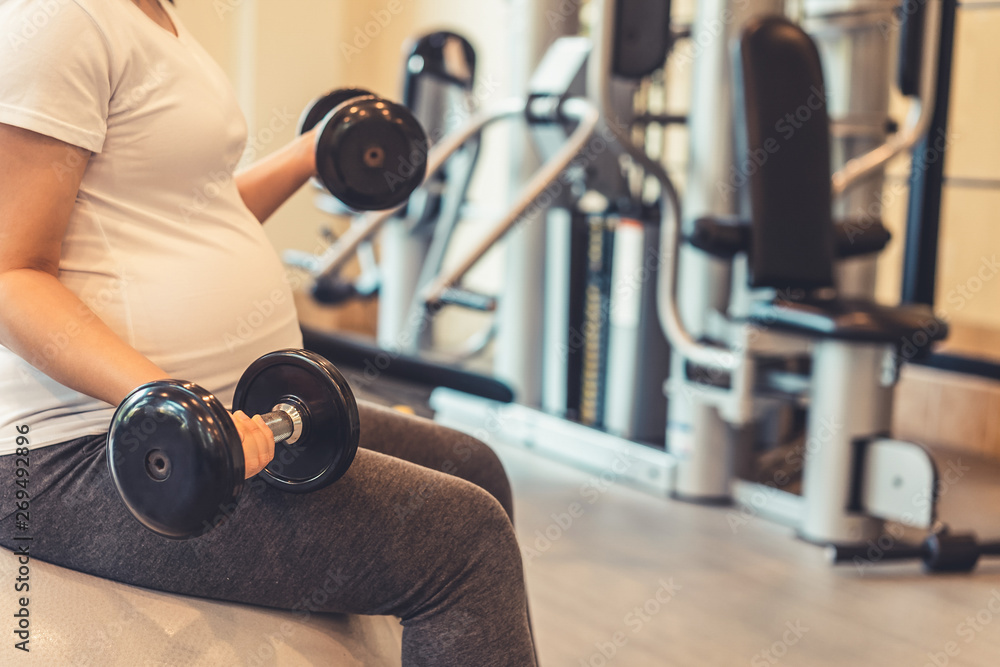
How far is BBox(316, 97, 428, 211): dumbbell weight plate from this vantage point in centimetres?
116

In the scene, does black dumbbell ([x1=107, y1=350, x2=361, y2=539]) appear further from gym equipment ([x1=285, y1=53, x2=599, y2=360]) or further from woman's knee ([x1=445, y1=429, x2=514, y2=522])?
gym equipment ([x1=285, y1=53, x2=599, y2=360])

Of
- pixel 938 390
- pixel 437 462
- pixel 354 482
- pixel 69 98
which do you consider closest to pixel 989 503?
pixel 938 390

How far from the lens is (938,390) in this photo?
3.27 m

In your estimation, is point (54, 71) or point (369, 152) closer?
point (54, 71)

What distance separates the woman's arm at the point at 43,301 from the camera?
841mm

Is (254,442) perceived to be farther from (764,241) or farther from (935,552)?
(935,552)

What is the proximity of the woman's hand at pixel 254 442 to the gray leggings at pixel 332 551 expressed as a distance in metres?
0.11

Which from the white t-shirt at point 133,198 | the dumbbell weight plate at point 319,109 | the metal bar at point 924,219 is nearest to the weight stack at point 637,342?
the metal bar at point 924,219

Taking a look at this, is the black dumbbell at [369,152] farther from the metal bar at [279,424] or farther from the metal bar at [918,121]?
the metal bar at [918,121]

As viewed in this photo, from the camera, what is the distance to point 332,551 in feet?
2.97

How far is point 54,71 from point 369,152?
410 millimetres

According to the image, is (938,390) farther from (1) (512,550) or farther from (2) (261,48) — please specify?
(2) (261,48)

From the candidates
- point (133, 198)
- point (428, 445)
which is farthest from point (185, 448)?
point (428, 445)

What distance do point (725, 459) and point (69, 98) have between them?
6.95 ft
